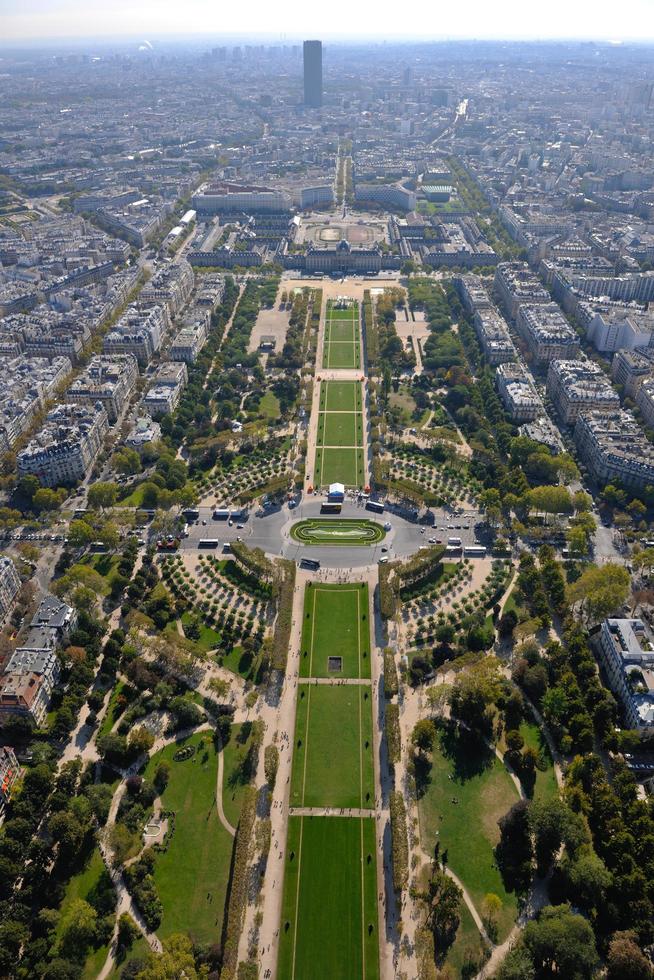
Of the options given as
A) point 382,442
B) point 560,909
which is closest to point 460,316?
point 382,442

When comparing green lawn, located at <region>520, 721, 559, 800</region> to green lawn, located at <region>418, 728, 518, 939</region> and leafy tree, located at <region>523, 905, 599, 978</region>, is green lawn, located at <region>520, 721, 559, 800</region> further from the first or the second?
leafy tree, located at <region>523, 905, 599, 978</region>

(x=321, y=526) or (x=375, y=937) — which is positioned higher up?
(x=321, y=526)

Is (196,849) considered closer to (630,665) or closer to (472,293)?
(630,665)

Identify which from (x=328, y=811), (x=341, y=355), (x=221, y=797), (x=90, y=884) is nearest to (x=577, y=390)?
(x=341, y=355)

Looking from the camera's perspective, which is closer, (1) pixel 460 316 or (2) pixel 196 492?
(2) pixel 196 492

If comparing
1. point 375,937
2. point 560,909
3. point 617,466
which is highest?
point 617,466

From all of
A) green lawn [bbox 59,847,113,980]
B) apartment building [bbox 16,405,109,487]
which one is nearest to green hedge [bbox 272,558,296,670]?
green lawn [bbox 59,847,113,980]

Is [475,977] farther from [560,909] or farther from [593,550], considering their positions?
[593,550]
